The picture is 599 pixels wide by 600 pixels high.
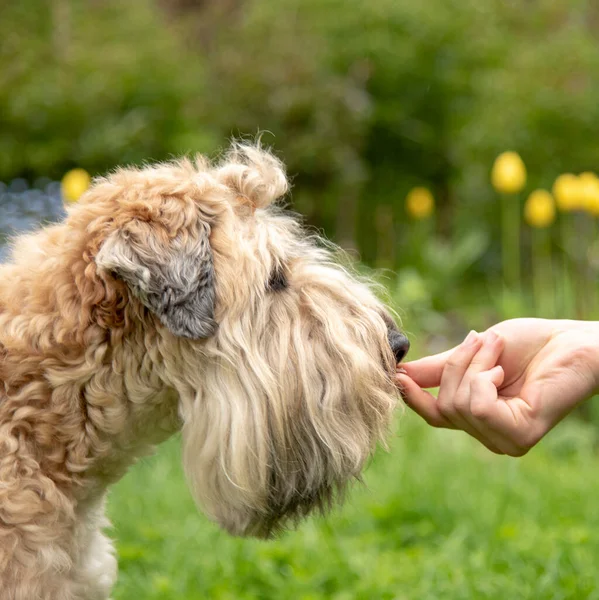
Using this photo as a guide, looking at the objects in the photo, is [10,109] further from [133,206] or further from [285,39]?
[133,206]

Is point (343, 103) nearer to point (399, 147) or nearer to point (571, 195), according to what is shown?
point (399, 147)

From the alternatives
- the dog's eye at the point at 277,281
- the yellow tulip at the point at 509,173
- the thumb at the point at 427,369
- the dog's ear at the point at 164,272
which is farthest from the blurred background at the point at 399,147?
the dog's ear at the point at 164,272

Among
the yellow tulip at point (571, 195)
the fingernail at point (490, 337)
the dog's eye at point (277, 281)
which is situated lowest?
the yellow tulip at point (571, 195)

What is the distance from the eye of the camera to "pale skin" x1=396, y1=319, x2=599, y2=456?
281 centimetres

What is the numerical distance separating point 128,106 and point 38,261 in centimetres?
630

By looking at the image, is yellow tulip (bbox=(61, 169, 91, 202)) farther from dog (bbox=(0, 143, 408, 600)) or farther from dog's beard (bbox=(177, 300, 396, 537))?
dog's beard (bbox=(177, 300, 396, 537))

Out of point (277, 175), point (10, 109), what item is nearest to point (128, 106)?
point (10, 109)

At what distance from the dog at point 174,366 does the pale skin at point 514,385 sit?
22 centimetres

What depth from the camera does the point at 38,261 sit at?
2760mm

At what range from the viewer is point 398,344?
2803 mm

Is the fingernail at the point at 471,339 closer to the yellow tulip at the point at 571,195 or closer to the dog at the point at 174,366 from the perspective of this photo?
the dog at the point at 174,366

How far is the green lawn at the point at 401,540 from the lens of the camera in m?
3.80

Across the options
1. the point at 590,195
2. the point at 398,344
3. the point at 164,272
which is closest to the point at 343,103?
the point at 590,195

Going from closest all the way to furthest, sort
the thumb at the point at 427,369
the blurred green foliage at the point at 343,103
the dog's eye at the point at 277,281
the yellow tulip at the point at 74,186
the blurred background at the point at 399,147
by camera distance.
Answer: the dog's eye at the point at 277,281
the thumb at the point at 427,369
the blurred background at the point at 399,147
the yellow tulip at the point at 74,186
the blurred green foliage at the point at 343,103
